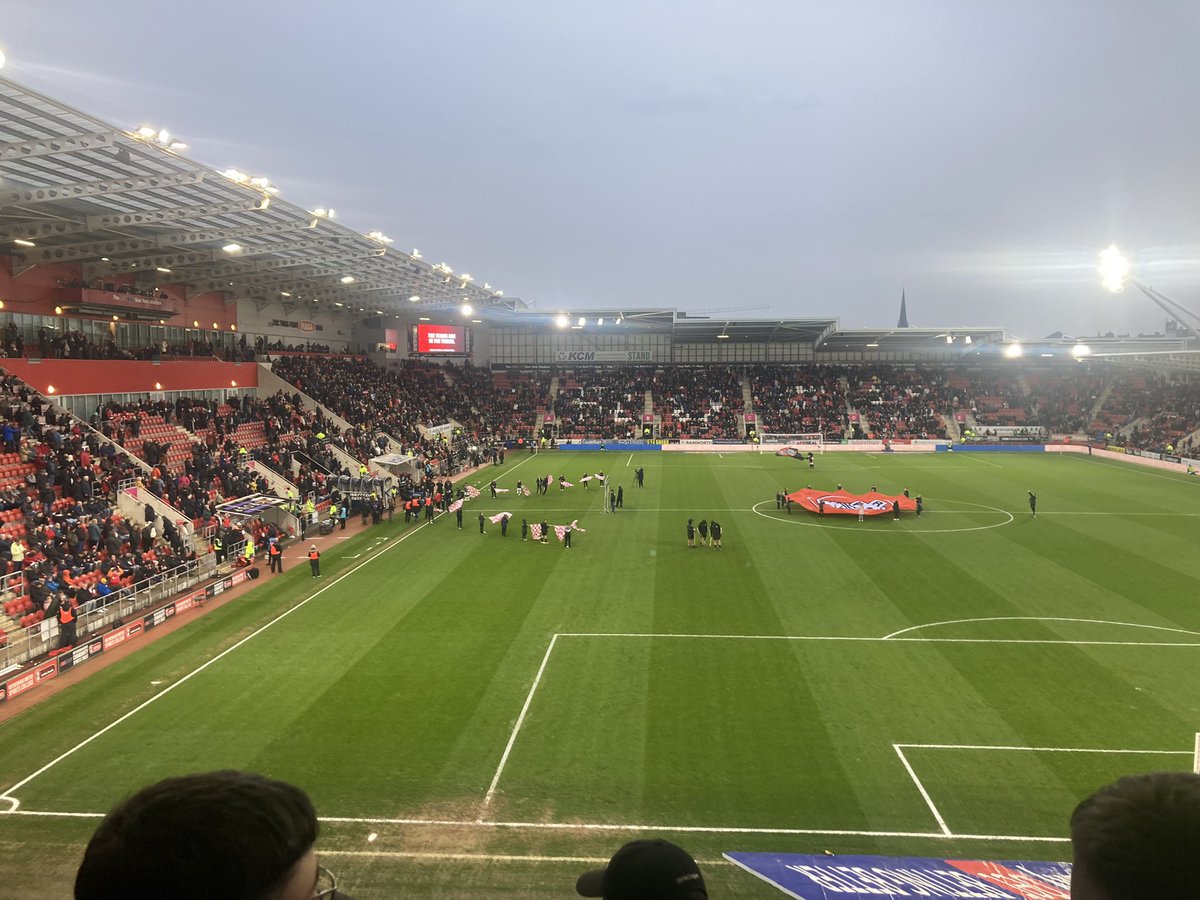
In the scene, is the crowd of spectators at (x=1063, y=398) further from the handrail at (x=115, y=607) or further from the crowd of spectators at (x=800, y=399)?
the handrail at (x=115, y=607)

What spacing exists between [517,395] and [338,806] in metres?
68.6

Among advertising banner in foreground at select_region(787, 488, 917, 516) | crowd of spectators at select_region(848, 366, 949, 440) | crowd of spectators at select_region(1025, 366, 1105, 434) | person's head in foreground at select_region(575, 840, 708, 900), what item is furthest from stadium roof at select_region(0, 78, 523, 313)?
crowd of spectators at select_region(1025, 366, 1105, 434)

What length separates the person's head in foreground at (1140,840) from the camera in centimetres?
164

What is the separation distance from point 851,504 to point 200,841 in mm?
35435

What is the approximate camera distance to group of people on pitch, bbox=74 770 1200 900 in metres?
1.53

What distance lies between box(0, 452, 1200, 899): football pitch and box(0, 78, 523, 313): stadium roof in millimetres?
14653

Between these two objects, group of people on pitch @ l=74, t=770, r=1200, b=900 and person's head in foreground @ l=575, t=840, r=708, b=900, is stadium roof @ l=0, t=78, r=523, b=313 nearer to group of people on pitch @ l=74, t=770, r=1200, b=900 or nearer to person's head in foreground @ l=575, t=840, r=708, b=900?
group of people on pitch @ l=74, t=770, r=1200, b=900

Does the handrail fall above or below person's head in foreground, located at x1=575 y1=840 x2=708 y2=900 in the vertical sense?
below

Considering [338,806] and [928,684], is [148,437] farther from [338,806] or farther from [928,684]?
[928,684]

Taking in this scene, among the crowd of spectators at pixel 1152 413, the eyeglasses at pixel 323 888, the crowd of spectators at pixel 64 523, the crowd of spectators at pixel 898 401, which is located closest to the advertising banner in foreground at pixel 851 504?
the crowd of spectators at pixel 64 523

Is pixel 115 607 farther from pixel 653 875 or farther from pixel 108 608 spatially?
pixel 653 875

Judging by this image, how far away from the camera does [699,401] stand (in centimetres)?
7856

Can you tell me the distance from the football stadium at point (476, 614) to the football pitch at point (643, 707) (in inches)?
3.4

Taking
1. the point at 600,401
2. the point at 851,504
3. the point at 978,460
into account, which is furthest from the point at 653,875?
the point at 600,401
